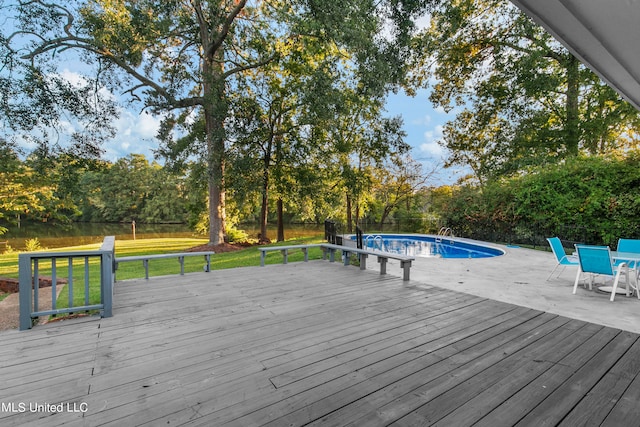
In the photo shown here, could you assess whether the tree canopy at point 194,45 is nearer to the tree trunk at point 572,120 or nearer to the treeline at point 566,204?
the treeline at point 566,204

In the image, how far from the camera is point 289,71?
12180mm

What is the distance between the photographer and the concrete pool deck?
3.61m

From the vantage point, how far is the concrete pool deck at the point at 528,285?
3.61 metres

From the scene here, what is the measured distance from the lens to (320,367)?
85.9 inches

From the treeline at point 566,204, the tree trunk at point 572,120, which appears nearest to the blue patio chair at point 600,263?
the treeline at point 566,204

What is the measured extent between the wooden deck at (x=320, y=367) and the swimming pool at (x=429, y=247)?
6.36 metres

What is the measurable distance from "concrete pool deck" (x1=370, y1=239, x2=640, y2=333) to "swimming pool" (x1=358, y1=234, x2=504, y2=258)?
2.15 m

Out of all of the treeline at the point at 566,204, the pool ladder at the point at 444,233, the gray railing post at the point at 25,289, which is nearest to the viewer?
the gray railing post at the point at 25,289

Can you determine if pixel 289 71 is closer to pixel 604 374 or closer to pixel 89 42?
pixel 89 42

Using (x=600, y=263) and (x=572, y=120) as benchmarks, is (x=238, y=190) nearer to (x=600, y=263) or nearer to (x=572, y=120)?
(x=600, y=263)

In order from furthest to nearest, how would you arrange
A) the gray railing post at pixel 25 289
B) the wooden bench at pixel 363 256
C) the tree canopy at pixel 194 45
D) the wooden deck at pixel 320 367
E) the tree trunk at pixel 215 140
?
the tree trunk at pixel 215 140 < the tree canopy at pixel 194 45 < the wooden bench at pixel 363 256 < the gray railing post at pixel 25 289 < the wooden deck at pixel 320 367

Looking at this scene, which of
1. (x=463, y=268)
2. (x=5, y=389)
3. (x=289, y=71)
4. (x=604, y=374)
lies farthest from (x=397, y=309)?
(x=289, y=71)

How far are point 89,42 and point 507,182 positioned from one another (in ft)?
49.9

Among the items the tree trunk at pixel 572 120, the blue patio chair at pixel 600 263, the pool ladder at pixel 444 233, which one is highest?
the tree trunk at pixel 572 120
